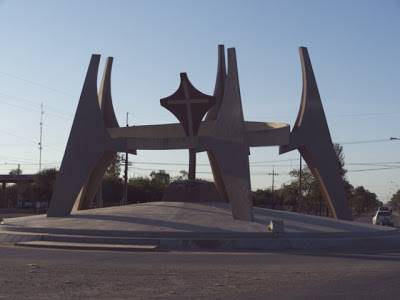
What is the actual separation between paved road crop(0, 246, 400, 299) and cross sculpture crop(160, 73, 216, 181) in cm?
1533

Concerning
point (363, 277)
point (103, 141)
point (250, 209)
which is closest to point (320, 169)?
point (250, 209)

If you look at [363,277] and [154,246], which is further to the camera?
[154,246]

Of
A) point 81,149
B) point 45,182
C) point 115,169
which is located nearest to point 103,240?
point 81,149

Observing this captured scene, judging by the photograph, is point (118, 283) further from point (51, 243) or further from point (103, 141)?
point (103, 141)

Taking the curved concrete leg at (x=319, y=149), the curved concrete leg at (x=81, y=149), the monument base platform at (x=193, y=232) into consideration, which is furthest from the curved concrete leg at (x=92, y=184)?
the curved concrete leg at (x=319, y=149)

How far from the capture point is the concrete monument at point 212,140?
105ft

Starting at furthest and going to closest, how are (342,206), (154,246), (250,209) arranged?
(342,206) → (250,209) → (154,246)

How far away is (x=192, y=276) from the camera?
15859 mm

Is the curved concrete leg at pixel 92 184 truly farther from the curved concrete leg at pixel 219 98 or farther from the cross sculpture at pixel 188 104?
the curved concrete leg at pixel 219 98

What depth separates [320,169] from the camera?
37.3 metres

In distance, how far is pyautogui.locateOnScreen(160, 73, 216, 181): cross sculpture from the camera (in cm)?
3788

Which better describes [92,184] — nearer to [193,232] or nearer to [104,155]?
[104,155]

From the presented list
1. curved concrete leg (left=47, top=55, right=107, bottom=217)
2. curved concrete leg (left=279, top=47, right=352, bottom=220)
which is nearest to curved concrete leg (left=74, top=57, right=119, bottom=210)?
curved concrete leg (left=47, top=55, right=107, bottom=217)

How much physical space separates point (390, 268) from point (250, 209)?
42.8 ft
